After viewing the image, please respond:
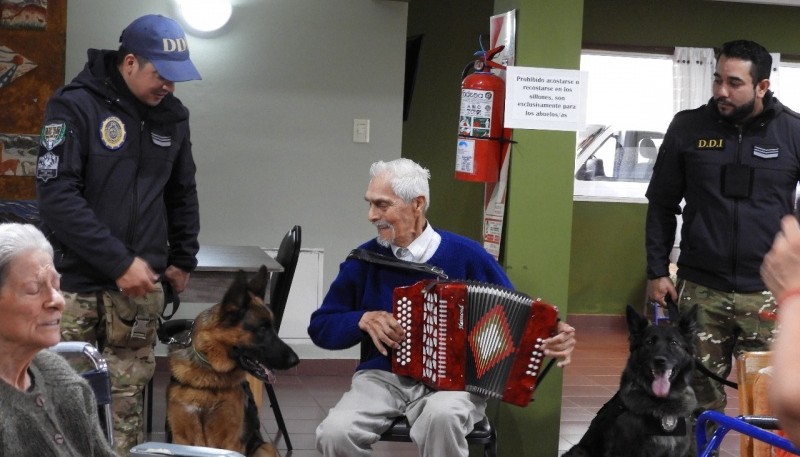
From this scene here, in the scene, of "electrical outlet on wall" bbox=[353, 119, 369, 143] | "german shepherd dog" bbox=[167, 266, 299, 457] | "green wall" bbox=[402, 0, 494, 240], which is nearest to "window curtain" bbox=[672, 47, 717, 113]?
"green wall" bbox=[402, 0, 494, 240]

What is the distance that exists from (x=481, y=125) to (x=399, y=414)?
1361mm

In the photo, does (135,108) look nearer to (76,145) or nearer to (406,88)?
(76,145)

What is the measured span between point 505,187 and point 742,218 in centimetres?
97

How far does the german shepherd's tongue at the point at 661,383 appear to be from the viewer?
3697 mm

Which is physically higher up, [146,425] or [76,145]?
[76,145]

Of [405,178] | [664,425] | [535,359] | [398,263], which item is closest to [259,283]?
[398,263]

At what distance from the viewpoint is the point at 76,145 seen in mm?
2980

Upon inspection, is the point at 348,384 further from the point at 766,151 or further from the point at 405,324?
the point at 766,151

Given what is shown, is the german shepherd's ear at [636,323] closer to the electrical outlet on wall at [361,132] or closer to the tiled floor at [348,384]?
the tiled floor at [348,384]

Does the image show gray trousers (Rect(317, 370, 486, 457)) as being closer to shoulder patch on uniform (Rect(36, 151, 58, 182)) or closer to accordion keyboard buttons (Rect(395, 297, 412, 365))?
accordion keyboard buttons (Rect(395, 297, 412, 365))

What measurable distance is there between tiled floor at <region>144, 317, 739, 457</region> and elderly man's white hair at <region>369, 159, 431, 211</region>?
162cm

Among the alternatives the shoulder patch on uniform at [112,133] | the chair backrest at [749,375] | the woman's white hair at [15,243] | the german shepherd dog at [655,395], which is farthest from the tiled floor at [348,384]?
the woman's white hair at [15,243]

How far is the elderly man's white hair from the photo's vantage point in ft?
10.8

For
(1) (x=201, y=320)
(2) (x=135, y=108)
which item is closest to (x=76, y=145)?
(2) (x=135, y=108)
